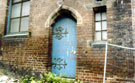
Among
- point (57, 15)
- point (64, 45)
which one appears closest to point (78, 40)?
point (64, 45)

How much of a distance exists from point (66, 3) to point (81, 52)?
1.80 m

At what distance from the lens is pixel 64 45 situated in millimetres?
5234

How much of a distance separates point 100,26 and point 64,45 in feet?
4.65

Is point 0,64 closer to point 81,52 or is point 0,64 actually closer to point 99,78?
point 81,52

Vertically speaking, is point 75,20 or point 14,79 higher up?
point 75,20

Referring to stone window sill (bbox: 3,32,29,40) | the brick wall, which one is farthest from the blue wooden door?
stone window sill (bbox: 3,32,29,40)

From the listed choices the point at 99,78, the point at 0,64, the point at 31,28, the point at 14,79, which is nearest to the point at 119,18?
the point at 99,78

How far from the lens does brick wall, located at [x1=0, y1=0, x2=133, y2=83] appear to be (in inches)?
168

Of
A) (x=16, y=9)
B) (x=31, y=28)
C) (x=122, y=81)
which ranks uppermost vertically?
(x=16, y=9)

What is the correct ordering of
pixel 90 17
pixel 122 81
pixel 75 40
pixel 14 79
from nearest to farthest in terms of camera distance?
pixel 122 81 < pixel 90 17 < pixel 75 40 < pixel 14 79

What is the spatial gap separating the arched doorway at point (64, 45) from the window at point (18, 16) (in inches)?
58.1

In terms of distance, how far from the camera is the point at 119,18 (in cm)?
428

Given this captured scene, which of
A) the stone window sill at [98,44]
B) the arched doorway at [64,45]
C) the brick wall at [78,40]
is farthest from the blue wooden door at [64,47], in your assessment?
the stone window sill at [98,44]

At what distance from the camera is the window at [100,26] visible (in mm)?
4582
